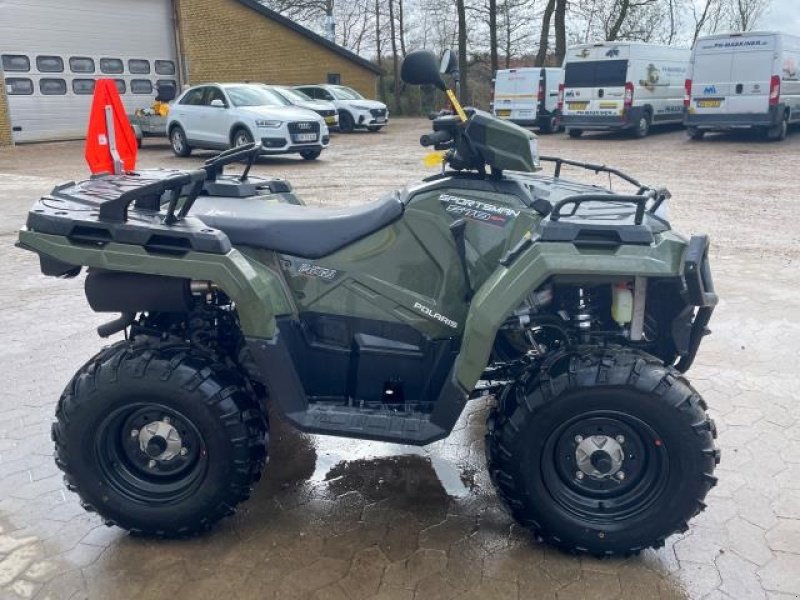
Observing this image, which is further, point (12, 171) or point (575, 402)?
point (12, 171)

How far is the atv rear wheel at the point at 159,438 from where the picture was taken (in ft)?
9.37

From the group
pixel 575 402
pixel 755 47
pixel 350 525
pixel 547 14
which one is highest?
pixel 547 14

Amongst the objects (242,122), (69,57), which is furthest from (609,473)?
(69,57)

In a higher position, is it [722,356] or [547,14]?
[547,14]

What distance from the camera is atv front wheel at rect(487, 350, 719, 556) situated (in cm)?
269

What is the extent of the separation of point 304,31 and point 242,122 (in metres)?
13.6

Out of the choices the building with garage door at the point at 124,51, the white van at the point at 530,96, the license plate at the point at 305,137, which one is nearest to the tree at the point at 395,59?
the building with garage door at the point at 124,51

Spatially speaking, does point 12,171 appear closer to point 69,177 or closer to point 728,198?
point 69,177

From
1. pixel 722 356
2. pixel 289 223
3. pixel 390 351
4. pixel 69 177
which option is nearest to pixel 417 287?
pixel 390 351

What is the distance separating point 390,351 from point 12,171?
15856mm

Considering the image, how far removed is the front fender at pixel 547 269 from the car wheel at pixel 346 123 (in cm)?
2248

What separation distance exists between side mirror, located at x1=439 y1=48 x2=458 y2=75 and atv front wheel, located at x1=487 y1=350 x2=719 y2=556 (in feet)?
4.02

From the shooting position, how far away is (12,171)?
16203 millimetres

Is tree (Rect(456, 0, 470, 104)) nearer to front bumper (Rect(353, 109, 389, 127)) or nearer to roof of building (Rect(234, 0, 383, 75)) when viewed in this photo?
roof of building (Rect(234, 0, 383, 75))
